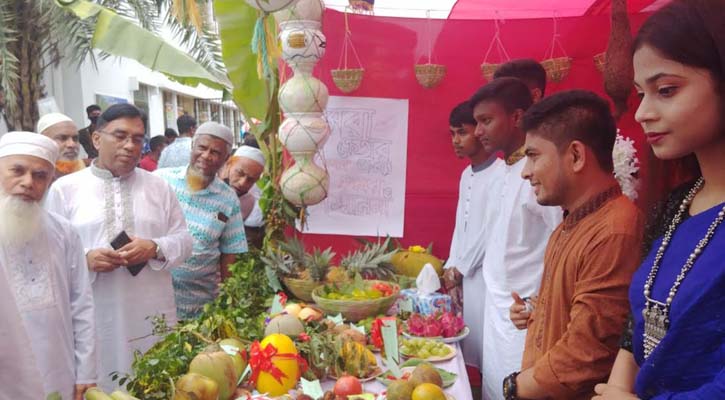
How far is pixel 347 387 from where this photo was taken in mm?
1859

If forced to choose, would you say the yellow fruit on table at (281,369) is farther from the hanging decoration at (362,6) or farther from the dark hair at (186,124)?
the dark hair at (186,124)

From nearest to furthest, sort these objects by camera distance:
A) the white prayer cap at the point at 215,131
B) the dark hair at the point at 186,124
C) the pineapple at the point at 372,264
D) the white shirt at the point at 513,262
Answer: the white shirt at the point at 513,262
the pineapple at the point at 372,264
the white prayer cap at the point at 215,131
the dark hair at the point at 186,124

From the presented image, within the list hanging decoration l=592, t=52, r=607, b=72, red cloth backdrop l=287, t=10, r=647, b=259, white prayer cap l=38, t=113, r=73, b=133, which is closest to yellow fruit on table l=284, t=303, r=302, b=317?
red cloth backdrop l=287, t=10, r=647, b=259

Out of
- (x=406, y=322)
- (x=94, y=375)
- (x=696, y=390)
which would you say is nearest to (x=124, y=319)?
(x=94, y=375)

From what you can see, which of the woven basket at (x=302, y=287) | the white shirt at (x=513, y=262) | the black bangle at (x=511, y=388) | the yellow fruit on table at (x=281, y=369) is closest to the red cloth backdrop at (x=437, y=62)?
the woven basket at (x=302, y=287)

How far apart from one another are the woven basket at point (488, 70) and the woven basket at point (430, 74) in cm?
28

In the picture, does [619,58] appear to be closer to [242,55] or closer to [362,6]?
[362,6]

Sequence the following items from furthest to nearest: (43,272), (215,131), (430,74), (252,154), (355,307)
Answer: (252,154) → (430,74) → (215,131) → (355,307) → (43,272)

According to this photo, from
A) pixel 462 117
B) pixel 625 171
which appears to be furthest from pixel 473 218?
pixel 625 171

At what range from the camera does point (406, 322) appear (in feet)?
8.84

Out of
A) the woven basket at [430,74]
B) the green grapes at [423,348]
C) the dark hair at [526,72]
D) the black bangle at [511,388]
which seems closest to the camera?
the black bangle at [511,388]

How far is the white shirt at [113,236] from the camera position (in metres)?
3.10

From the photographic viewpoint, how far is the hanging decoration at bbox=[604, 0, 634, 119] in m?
3.14

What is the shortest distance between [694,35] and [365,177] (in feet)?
10.4
